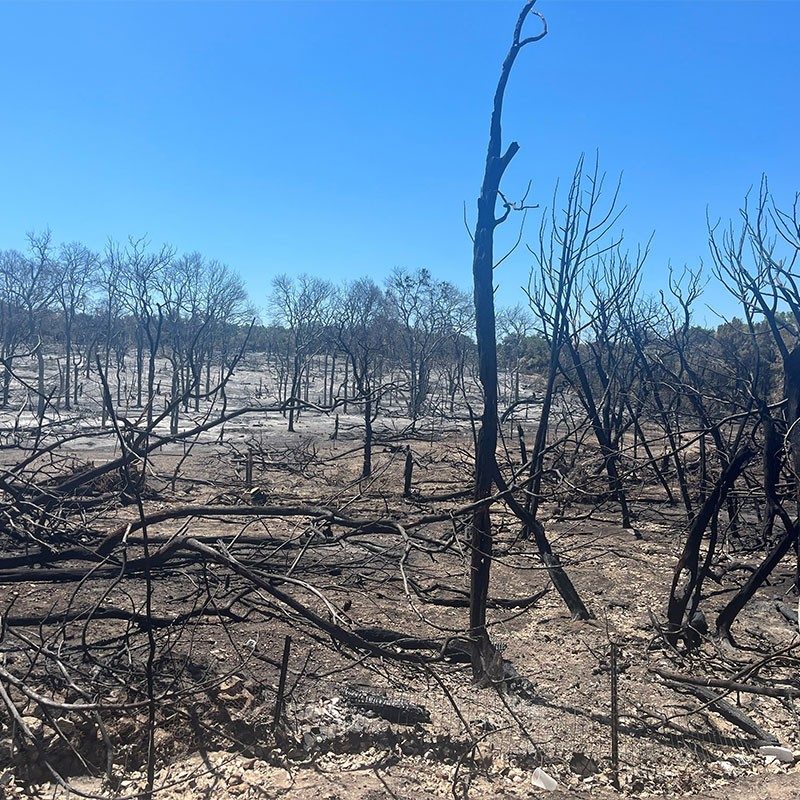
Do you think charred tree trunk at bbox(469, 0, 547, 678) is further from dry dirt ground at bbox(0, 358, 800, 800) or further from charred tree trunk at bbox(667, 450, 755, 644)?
charred tree trunk at bbox(667, 450, 755, 644)

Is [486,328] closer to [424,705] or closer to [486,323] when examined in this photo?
[486,323]

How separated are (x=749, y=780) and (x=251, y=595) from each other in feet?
12.5

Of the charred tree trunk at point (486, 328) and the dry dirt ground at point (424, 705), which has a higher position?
the charred tree trunk at point (486, 328)

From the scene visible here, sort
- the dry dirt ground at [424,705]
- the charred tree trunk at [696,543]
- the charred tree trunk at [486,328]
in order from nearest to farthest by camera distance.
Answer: the dry dirt ground at [424,705] → the charred tree trunk at [486,328] → the charred tree trunk at [696,543]

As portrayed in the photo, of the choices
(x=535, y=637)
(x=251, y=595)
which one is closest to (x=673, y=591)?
(x=535, y=637)

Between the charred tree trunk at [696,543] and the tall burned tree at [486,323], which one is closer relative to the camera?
the tall burned tree at [486,323]

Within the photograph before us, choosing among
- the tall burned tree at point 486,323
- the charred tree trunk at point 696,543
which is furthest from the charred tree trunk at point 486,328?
the charred tree trunk at point 696,543

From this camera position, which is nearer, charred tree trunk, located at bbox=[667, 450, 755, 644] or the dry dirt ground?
the dry dirt ground

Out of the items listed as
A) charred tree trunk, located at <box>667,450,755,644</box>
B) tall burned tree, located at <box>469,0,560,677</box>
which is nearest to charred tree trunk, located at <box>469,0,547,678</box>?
tall burned tree, located at <box>469,0,560,677</box>

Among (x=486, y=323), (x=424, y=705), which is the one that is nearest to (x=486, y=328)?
(x=486, y=323)

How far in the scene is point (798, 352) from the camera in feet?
17.3

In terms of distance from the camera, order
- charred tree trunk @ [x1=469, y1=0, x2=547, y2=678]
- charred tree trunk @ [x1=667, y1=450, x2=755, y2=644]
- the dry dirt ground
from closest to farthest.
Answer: the dry dirt ground
charred tree trunk @ [x1=469, y1=0, x2=547, y2=678]
charred tree trunk @ [x1=667, y1=450, x2=755, y2=644]

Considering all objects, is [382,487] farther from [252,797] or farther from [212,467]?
[252,797]

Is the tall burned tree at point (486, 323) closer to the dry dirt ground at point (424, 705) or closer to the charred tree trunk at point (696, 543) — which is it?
the dry dirt ground at point (424, 705)
